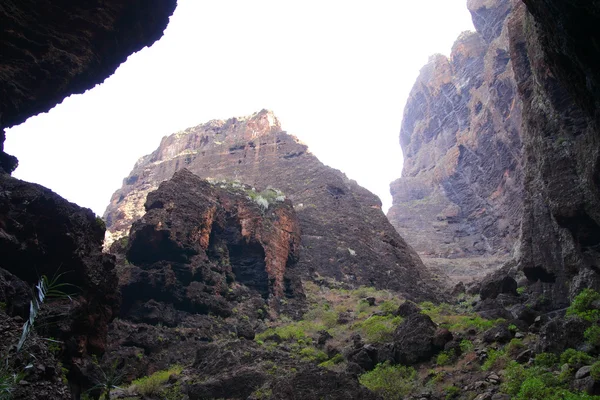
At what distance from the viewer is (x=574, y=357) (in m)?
10.8

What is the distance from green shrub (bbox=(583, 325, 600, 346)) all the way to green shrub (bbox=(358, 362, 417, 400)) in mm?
5187

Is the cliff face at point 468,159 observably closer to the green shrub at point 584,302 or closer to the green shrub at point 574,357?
the green shrub at point 584,302

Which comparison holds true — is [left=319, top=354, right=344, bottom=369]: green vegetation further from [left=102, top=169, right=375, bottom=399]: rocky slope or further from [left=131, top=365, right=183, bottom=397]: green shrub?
[left=131, top=365, right=183, bottom=397]: green shrub

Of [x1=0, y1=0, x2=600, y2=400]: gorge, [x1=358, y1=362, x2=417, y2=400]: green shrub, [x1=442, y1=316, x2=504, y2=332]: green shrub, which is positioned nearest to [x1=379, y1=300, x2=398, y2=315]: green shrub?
[x1=0, y1=0, x2=600, y2=400]: gorge

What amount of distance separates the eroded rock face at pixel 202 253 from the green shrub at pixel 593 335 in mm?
19008

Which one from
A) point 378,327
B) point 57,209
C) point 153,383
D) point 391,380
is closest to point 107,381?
point 57,209

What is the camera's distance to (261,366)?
17312mm

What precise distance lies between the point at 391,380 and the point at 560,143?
12032 mm

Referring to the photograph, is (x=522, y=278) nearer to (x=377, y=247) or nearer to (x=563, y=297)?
(x=563, y=297)

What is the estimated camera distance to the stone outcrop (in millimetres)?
17141

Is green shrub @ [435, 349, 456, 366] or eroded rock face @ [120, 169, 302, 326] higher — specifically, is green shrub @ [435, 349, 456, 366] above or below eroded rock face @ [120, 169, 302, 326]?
below

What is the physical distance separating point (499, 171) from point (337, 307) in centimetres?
5066

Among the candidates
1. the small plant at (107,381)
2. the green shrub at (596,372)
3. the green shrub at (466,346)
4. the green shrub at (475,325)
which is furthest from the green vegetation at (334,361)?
the green shrub at (596,372)

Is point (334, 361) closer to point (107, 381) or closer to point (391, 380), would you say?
point (391, 380)
